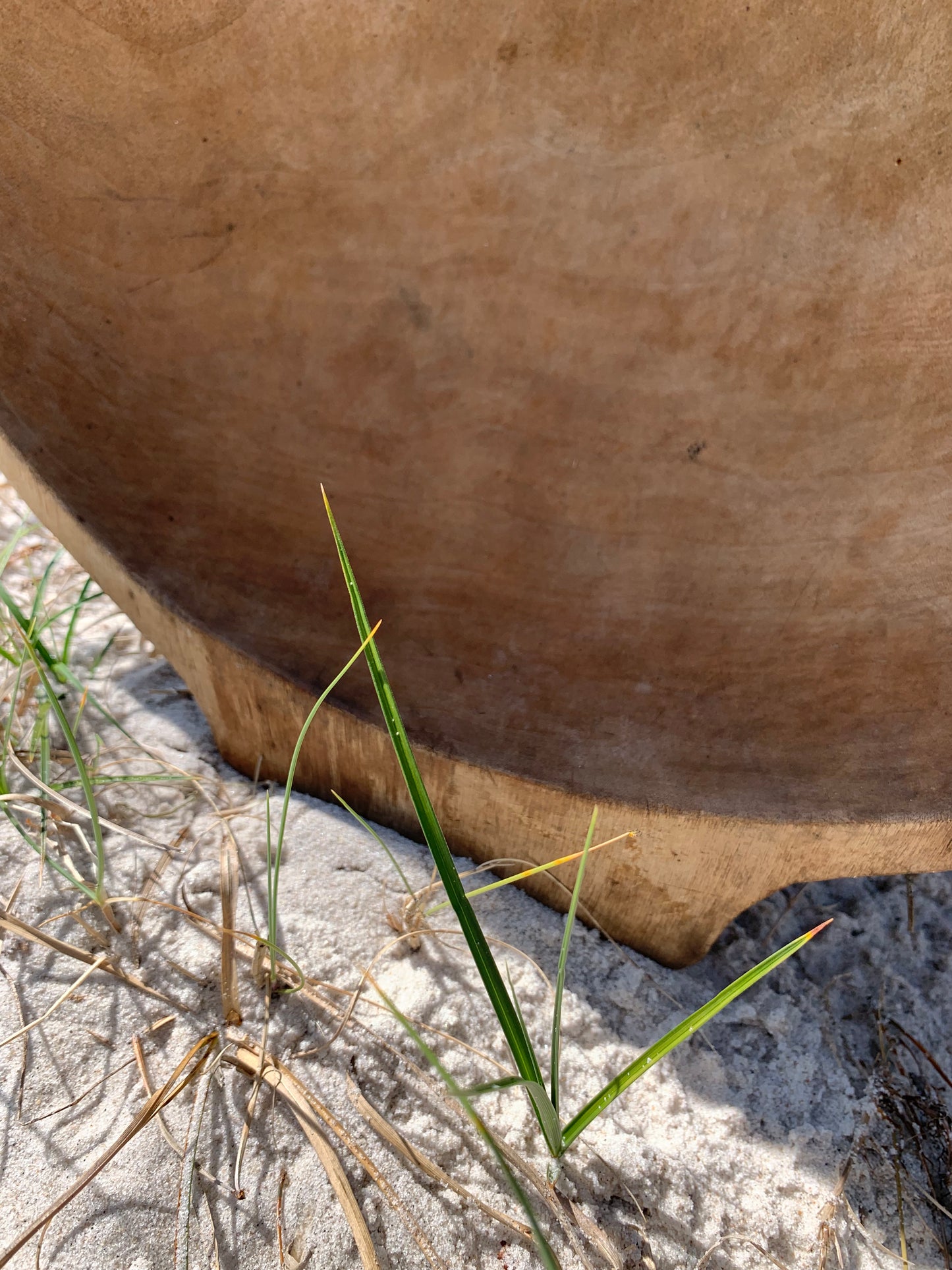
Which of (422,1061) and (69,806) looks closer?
(422,1061)

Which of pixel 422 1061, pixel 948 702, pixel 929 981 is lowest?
pixel 929 981

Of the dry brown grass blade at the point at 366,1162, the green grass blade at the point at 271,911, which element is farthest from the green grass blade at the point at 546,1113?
the green grass blade at the point at 271,911

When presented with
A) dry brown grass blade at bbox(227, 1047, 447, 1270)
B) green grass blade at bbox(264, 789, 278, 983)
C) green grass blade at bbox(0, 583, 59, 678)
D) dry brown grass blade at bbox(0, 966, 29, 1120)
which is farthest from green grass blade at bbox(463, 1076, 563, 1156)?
green grass blade at bbox(0, 583, 59, 678)

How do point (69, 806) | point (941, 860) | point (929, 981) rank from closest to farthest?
1. point (941, 860)
2. point (69, 806)
3. point (929, 981)

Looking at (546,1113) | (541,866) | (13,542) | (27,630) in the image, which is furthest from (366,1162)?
(13,542)

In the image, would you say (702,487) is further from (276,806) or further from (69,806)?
(69,806)

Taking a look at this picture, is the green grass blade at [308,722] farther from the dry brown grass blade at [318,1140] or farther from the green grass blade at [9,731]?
the green grass blade at [9,731]

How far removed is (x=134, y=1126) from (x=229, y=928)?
6.8 inches

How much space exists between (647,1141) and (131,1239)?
40cm

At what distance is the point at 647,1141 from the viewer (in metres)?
0.71

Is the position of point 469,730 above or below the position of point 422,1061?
above

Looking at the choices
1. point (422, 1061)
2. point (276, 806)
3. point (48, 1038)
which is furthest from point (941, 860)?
point (48, 1038)

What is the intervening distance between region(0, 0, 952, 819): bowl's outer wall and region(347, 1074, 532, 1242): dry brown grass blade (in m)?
0.31

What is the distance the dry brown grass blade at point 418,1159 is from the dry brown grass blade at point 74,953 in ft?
0.59
